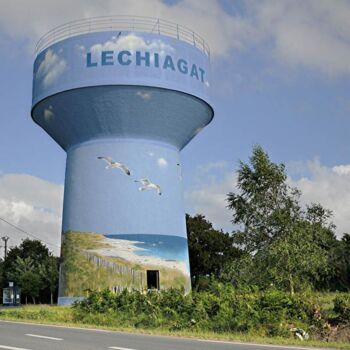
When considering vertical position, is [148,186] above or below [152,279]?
above

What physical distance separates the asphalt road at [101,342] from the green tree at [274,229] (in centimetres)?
1032

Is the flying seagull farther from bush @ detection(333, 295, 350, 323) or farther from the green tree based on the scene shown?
bush @ detection(333, 295, 350, 323)

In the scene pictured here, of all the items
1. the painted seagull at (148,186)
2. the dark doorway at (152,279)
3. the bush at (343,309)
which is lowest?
the bush at (343,309)

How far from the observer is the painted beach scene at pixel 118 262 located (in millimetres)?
25812

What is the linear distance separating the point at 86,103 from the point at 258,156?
855 centimetres

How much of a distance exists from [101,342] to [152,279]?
15667 mm

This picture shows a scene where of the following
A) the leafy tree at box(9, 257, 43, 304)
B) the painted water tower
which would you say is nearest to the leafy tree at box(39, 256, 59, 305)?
the leafy tree at box(9, 257, 43, 304)

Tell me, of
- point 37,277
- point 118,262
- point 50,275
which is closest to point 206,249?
point 50,275

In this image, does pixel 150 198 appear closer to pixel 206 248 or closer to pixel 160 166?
pixel 160 166

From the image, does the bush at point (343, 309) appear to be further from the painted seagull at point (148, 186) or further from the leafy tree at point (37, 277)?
the leafy tree at point (37, 277)

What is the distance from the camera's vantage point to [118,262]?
2595 cm

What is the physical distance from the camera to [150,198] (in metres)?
26.5

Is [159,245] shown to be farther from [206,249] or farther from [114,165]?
[206,249]

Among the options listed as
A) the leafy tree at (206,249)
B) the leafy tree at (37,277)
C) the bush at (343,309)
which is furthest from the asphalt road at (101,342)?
the leafy tree at (37,277)
